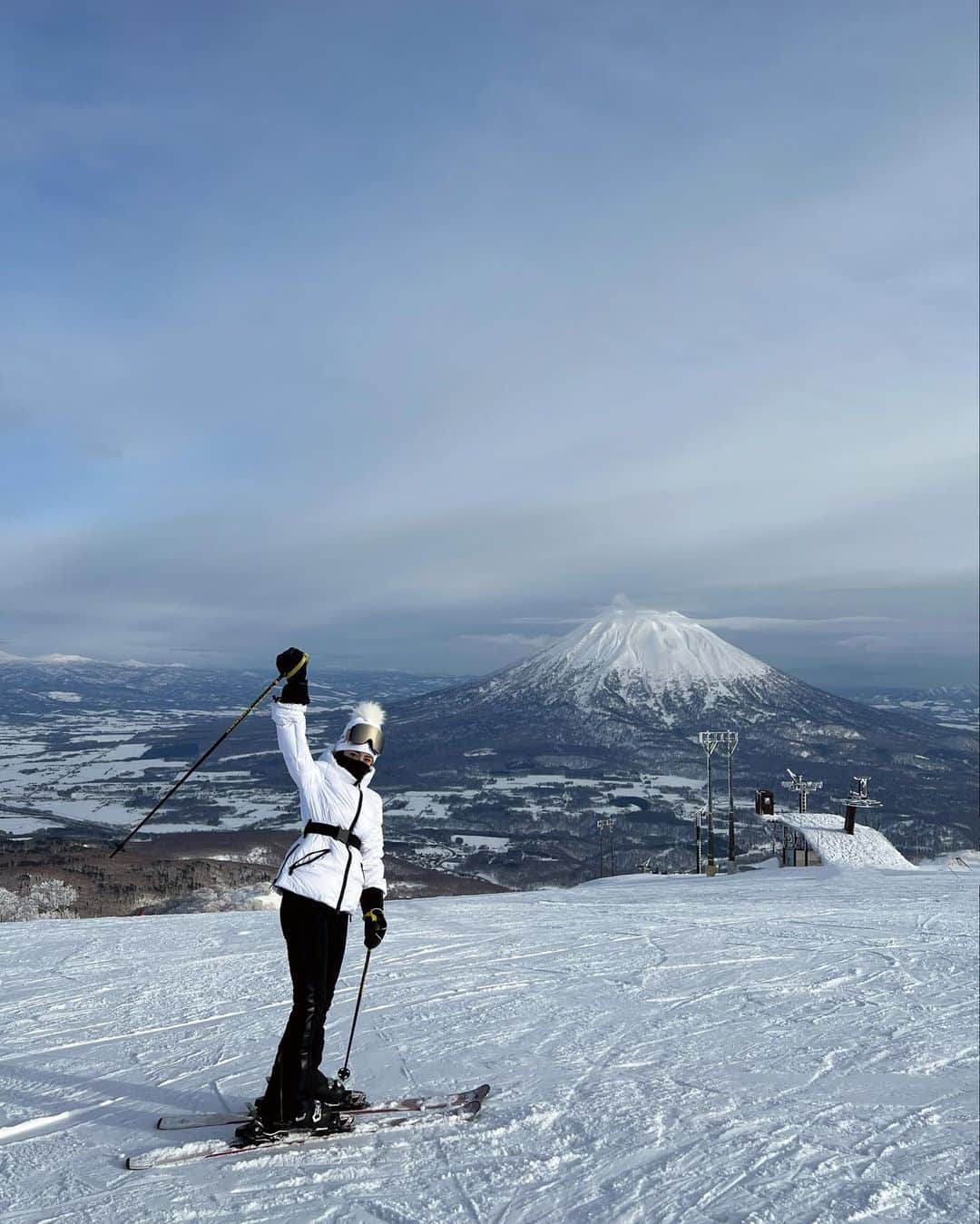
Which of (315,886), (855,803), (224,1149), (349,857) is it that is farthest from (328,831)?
(855,803)

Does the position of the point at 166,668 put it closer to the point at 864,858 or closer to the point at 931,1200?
the point at 864,858

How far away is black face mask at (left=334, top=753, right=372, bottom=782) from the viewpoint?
4871mm

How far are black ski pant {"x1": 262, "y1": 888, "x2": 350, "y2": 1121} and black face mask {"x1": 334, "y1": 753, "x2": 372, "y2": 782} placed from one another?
741 mm

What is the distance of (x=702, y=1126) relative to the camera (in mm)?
5305

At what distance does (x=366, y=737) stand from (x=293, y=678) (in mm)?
573

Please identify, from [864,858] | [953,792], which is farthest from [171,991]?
[953,792]

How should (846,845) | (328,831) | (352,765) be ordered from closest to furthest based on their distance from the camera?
(328,831) < (352,765) < (846,845)

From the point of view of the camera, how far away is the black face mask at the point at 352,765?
16.0ft

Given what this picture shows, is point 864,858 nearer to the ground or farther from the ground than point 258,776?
farther from the ground

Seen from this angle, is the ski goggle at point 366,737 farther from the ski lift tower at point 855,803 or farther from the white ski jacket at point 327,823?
the ski lift tower at point 855,803

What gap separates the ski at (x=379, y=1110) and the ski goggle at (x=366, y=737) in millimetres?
2239

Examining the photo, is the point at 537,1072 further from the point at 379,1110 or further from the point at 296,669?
the point at 296,669

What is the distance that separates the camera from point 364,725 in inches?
195

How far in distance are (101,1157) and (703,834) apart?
153 metres
